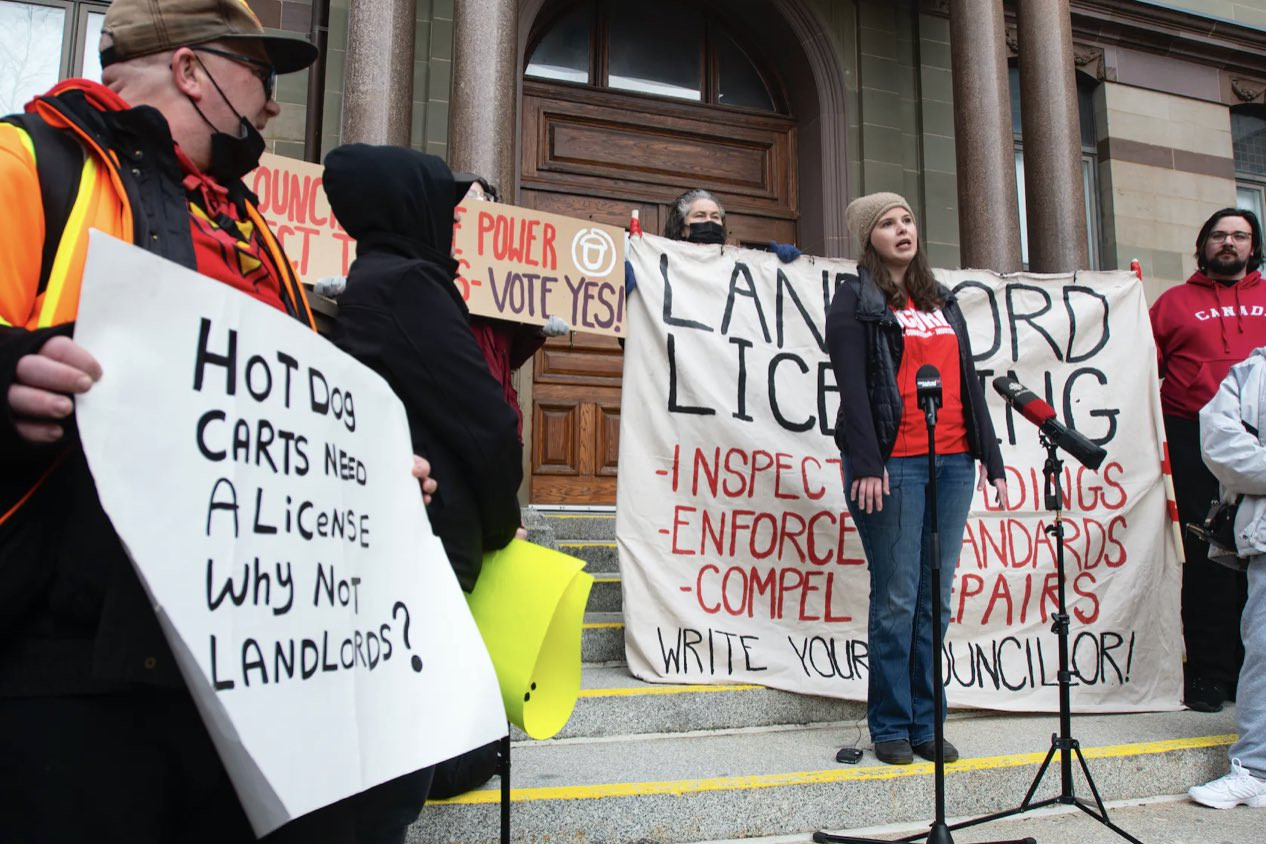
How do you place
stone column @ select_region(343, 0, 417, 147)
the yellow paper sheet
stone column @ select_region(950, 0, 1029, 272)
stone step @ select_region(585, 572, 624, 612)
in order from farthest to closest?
1. stone column @ select_region(950, 0, 1029, 272)
2. stone column @ select_region(343, 0, 417, 147)
3. stone step @ select_region(585, 572, 624, 612)
4. the yellow paper sheet

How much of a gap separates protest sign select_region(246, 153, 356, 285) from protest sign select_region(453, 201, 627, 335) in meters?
0.52

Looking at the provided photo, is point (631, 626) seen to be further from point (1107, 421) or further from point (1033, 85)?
point (1033, 85)

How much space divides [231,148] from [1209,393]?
14.4 ft

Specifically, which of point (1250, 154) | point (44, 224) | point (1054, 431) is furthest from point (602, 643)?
point (1250, 154)

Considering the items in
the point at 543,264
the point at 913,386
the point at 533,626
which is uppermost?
the point at 543,264

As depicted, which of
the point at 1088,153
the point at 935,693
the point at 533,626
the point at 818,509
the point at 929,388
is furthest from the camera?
the point at 1088,153

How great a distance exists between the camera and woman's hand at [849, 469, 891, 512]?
3.15 m

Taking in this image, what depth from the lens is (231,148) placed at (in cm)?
144

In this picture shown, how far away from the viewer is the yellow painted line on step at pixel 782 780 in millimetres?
2732

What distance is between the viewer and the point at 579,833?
2725 mm

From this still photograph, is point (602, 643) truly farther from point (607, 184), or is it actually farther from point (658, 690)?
point (607, 184)

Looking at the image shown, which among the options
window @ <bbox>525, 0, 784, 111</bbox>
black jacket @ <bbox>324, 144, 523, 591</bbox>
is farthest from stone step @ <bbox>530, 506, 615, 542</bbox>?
black jacket @ <bbox>324, 144, 523, 591</bbox>

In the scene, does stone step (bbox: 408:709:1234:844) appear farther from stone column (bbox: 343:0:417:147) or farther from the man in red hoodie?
stone column (bbox: 343:0:417:147)

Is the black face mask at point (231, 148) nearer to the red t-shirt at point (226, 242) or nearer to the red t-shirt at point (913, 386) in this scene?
the red t-shirt at point (226, 242)
